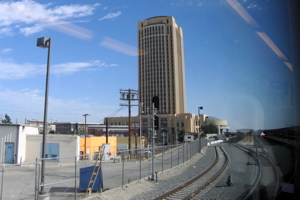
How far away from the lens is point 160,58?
3575 cm

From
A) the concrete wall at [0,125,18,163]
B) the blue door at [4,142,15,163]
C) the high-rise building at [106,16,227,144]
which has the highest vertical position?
the high-rise building at [106,16,227,144]

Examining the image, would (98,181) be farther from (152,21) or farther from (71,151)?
(152,21)

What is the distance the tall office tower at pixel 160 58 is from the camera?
3156cm

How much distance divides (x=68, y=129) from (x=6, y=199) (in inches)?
4588

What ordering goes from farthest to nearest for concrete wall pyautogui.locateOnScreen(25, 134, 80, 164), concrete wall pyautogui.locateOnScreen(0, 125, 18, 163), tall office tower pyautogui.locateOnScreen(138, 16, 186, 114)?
tall office tower pyautogui.locateOnScreen(138, 16, 186, 114) → concrete wall pyautogui.locateOnScreen(25, 134, 80, 164) → concrete wall pyautogui.locateOnScreen(0, 125, 18, 163)

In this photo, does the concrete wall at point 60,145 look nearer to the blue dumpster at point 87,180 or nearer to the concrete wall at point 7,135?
the concrete wall at point 7,135

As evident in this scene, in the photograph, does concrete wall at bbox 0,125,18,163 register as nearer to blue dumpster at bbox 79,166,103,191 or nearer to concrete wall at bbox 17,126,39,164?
concrete wall at bbox 17,126,39,164

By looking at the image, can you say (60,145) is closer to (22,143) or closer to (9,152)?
(22,143)

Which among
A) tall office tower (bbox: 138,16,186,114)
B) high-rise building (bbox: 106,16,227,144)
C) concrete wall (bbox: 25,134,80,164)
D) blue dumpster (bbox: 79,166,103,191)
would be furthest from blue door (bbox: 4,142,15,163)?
blue dumpster (bbox: 79,166,103,191)

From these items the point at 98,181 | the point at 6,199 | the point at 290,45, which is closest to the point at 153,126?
the point at 98,181

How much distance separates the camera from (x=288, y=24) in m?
3.91

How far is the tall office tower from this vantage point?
104 feet

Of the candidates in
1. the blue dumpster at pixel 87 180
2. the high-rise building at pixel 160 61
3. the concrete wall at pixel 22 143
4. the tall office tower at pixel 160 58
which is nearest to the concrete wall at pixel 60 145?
the concrete wall at pixel 22 143

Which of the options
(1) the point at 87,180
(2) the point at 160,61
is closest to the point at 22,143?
(1) the point at 87,180
